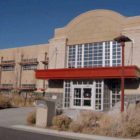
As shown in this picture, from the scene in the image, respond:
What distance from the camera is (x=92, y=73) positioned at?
29391mm

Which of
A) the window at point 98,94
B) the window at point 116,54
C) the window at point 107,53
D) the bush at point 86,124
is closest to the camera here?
the bush at point 86,124

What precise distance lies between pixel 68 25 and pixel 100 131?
2095 cm

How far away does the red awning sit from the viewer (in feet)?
89.9

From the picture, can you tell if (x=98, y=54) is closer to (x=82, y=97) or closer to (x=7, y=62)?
(x=82, y=97)

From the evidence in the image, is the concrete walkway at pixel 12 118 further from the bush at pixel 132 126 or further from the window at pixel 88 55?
the window at pixel 88 55

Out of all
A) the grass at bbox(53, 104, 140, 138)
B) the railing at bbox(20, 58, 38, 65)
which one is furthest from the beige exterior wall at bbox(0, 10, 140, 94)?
the grass at bbox(53, 104, 140, 138)

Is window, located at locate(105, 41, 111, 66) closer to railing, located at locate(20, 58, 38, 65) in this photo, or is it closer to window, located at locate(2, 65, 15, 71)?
railing, located at locate(20, 58, 38, 65)

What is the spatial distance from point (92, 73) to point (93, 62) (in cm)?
356

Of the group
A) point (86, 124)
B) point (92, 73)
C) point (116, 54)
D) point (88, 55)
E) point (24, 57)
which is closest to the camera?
point (86, 124)

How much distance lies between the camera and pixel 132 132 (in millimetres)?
15695

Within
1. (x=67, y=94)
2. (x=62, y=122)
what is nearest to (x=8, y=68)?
(x=67, y=94)

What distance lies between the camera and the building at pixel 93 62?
29.5 meters

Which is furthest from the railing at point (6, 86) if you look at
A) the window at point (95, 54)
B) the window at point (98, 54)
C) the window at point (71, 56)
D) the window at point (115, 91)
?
the window at point (115, 91)

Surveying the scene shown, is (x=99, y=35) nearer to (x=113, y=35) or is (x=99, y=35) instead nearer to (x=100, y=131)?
(x=113, y=35)
